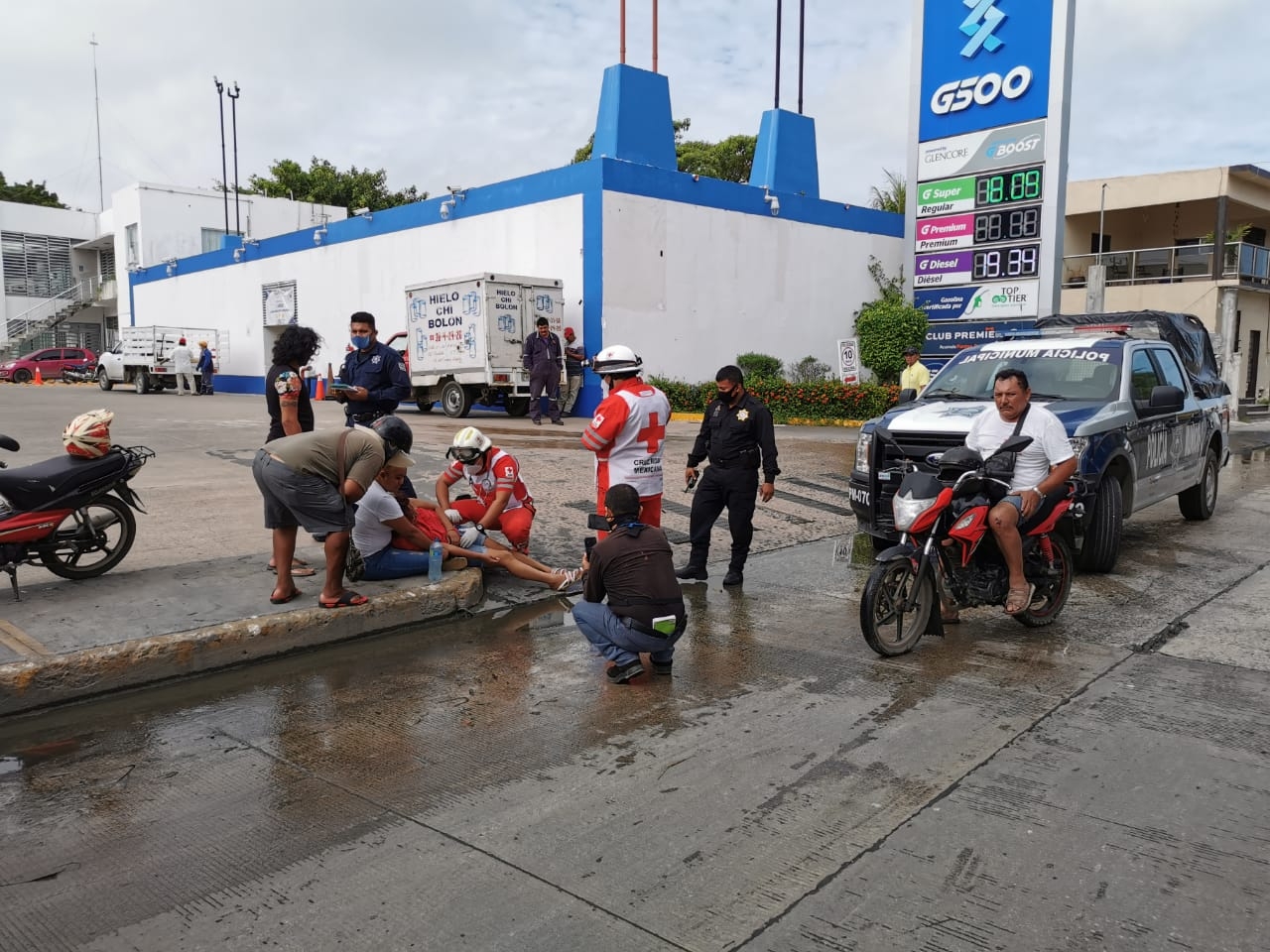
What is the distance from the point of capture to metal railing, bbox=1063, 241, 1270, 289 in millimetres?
28141

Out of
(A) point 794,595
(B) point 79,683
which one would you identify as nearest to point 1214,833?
(A) point 794,595

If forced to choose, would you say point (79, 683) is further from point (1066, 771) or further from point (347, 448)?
point (1066, 771)

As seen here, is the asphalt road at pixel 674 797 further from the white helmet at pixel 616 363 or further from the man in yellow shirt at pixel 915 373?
the man in yellow shirt at pixel 915 373

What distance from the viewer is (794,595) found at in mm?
7016

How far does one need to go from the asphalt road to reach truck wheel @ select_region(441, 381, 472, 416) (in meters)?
14.1

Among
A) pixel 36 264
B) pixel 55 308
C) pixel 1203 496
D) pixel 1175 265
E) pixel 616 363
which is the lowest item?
pixel 1203 496

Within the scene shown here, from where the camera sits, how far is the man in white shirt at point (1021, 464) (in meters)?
5.67

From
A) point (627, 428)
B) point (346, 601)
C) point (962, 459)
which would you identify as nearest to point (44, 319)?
point (346, 601)

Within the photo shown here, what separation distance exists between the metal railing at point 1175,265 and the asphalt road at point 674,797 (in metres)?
26.5

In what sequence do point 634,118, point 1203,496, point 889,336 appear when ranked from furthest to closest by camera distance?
point 889,336 → point 634,118 → point 1203,496

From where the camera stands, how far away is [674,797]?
367 cm

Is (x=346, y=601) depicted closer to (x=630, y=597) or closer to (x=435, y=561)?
(x=435, y=561)

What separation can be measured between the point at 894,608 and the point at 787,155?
2193 cm

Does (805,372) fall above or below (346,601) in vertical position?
above
